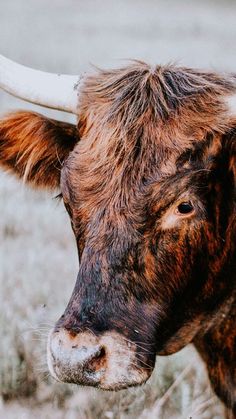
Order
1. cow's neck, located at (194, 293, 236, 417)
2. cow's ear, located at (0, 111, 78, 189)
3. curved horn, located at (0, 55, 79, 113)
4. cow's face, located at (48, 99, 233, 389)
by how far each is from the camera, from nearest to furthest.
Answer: cow's face, located at (48, 99, 233, 389) → curved horn, located at (0, 55, 79, 113) → cow's neck, located at (194, 293, 236, 417) → cow's ear, located at (0, 111, 78, 189)

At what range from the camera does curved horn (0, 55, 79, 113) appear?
5129 mm

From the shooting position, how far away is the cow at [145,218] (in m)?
4.32

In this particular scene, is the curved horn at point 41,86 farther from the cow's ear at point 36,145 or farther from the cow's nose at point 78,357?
the cow's nose at point 78,357

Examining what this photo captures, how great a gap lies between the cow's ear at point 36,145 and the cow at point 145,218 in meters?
0.27

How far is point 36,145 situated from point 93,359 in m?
1.63

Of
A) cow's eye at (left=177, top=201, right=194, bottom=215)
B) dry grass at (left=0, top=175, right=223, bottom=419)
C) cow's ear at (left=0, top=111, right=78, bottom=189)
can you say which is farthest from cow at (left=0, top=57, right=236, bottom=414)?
dry grass at (left=0, top=175, right=223, bottom=419)

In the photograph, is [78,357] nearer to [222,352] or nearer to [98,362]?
[98,362]

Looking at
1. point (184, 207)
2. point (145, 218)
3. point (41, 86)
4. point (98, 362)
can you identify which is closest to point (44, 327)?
point (98, 362)

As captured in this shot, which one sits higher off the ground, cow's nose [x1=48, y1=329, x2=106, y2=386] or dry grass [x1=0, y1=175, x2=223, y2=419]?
cow's nose [x1=48, y1=329, x2=106, y2=386]

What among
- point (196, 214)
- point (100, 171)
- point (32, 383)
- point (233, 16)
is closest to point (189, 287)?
point (196, 214)

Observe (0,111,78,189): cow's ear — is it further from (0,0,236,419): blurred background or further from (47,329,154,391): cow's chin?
(47,329,154,391): cow's chin

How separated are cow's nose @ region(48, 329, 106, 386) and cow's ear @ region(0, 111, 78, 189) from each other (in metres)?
1.36

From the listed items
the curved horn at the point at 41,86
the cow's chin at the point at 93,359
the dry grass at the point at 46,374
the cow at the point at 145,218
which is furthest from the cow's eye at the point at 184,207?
the dry grass at the point at 46,374

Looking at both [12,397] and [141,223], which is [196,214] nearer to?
[141,223]
